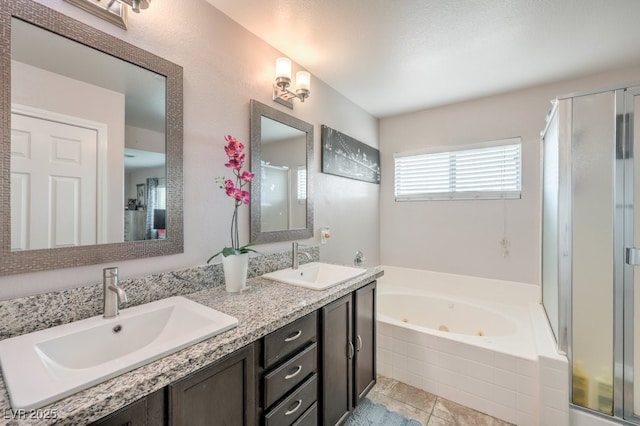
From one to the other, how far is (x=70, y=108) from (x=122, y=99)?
0.20 meters

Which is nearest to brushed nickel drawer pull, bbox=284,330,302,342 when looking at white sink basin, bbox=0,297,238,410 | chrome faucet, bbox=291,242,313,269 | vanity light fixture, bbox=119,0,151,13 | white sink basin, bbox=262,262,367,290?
white sink basin, bbox=0,297,238,410

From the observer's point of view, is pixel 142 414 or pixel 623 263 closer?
pixel 142 414

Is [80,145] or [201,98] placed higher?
[201,98]

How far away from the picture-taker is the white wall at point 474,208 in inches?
99.5

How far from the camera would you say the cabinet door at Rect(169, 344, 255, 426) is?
774 millimetres

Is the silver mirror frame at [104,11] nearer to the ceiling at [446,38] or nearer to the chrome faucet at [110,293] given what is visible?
the ceiling at [446,38]

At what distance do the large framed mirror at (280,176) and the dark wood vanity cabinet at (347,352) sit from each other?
0.64 metres

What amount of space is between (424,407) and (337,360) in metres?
0.88

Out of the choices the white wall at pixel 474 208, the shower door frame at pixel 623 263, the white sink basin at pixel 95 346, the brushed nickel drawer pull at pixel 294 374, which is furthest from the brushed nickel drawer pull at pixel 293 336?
the white wall at pixel 474 208

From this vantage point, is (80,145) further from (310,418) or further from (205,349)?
(310,418)

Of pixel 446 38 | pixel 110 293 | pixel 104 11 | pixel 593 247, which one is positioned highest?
pixel 446 38

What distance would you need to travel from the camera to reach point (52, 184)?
0.99 metres

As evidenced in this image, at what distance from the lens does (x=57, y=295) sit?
3.15ft

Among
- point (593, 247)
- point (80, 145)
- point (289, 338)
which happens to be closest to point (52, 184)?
point (80, 145)
